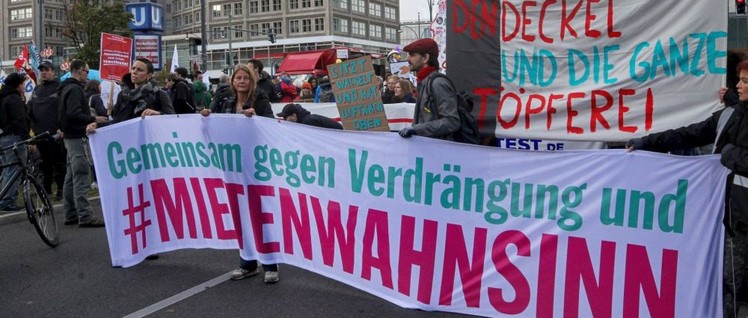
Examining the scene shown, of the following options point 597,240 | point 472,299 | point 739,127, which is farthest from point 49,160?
point 739,127

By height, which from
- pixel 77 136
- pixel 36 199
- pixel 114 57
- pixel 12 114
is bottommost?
pixel 36 199

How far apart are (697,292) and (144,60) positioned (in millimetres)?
4954

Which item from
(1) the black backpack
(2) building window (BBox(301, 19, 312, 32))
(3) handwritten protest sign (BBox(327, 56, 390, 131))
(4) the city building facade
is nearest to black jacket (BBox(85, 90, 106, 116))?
(3) handwritten protest sign (BBox(327, 56, 390, 131))

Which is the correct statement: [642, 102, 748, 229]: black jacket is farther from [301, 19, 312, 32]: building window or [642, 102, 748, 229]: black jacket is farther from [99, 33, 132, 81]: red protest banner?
[301, 19, 312, 32]: building window

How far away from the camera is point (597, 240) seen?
411 centimetres

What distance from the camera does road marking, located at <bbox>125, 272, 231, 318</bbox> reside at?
196 inches

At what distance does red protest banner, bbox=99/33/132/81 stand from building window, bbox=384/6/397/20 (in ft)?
321

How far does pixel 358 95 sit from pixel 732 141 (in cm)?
353

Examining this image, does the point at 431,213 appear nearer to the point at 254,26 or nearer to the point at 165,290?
the point at 165,290

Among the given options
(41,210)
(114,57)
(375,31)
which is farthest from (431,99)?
(375,31)

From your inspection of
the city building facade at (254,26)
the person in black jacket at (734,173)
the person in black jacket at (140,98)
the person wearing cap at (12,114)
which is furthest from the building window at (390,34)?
the person in black jacket at (734,173)

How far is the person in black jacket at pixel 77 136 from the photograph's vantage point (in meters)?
7.80

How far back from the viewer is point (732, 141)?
12.7ft

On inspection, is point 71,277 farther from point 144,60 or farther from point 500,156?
point 500,156
